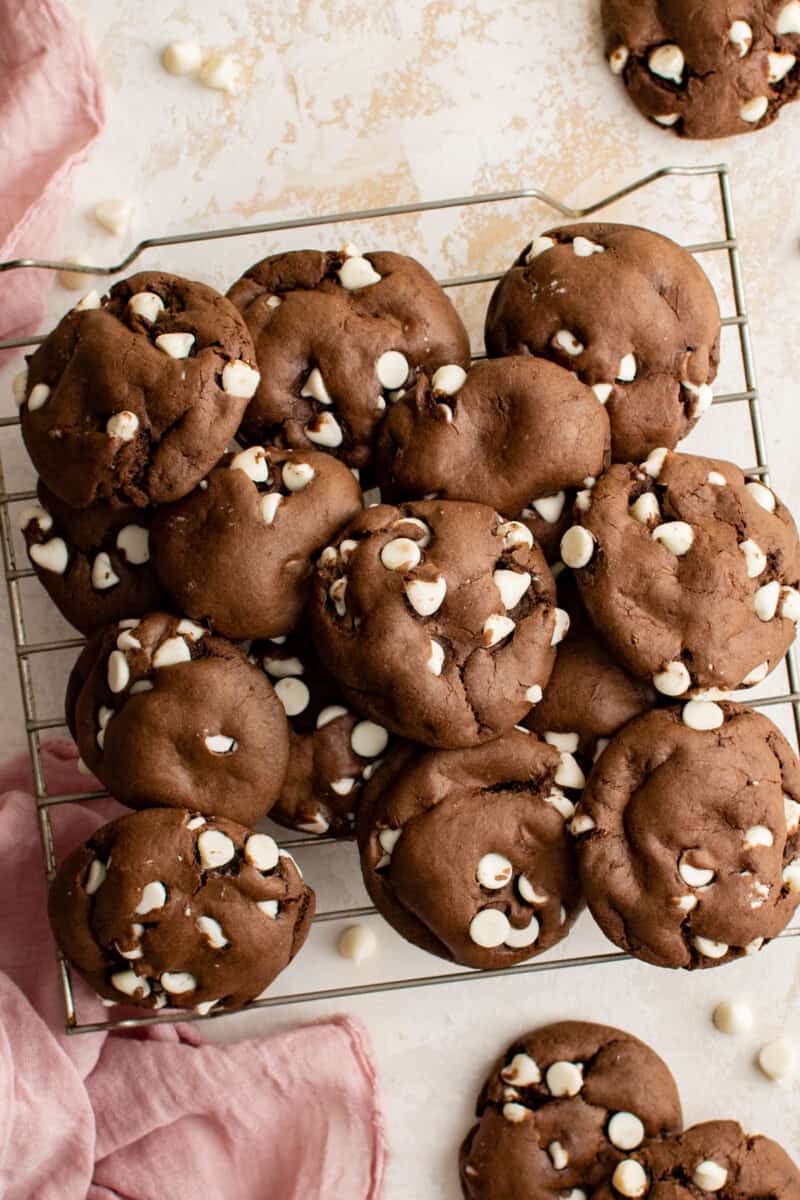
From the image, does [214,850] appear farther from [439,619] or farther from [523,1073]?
[523,1073]

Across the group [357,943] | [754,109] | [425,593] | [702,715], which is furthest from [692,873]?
[754,109]

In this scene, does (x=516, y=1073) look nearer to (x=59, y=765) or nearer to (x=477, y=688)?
(x=477, y=688)

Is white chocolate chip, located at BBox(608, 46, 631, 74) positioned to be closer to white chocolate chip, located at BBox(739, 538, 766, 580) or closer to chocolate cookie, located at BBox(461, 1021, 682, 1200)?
white chocolate chip, located at BBox(739, 538, 766, 580)

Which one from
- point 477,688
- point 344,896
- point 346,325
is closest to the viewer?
point 477,688

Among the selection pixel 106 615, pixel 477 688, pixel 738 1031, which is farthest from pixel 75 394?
pixel 738 1031

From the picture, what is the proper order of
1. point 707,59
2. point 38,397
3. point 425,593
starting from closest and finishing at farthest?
point 425,593, point 38,397, point 707,59

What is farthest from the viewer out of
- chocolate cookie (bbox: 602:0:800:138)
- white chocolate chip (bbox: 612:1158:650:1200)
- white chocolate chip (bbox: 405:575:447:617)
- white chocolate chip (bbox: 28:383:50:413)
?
chocolate cookie (bbox: 602:0:800:138)

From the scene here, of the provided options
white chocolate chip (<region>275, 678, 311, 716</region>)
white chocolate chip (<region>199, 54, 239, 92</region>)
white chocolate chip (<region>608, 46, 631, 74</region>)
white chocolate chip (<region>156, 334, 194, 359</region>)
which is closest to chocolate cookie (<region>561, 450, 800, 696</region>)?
white chocolate chip (<region>275, 678, 311, 716</region>)
